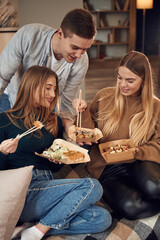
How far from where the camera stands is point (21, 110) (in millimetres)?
1647

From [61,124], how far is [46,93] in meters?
0.25

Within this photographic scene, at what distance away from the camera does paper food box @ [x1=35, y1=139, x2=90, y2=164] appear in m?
1.55

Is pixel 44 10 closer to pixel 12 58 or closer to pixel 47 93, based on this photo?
pixel 12 58

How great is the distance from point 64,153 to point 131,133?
47 cm

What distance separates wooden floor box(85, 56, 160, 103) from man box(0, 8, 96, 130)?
2318 mm

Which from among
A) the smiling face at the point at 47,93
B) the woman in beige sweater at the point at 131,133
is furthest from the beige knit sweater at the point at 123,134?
the smiling face at the point at 47,93

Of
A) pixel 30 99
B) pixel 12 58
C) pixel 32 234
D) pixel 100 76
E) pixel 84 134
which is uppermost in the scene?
pixel 12 58

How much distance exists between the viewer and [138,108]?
74.5 inches

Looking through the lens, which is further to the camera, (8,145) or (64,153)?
(64,153)

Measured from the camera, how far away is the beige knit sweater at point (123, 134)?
1775 millimetres

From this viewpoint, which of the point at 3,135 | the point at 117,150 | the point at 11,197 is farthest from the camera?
the point at 117,150

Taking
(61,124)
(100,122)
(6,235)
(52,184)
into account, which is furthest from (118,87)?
(6,235)

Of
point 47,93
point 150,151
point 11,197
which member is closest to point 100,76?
point 150,151

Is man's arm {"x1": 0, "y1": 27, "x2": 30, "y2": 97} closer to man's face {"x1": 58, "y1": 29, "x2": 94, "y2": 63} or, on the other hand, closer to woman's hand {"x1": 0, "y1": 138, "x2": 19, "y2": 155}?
man's face {"x1": 58, "y1": 29, "x2": 94, "y2": 63}
